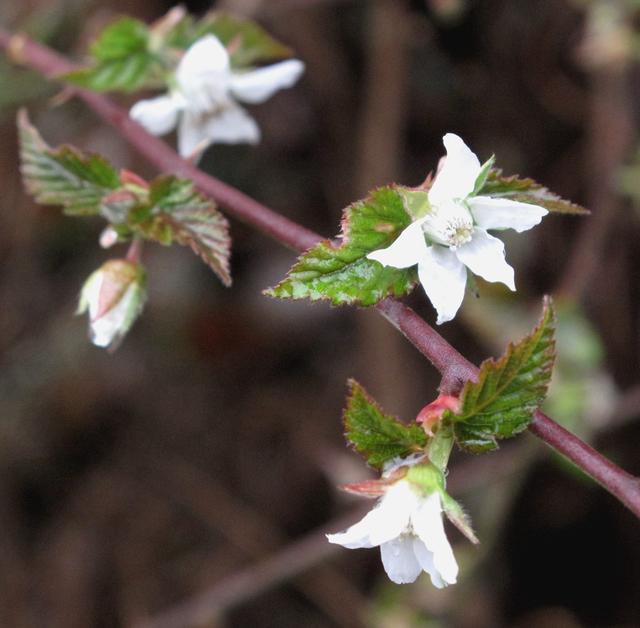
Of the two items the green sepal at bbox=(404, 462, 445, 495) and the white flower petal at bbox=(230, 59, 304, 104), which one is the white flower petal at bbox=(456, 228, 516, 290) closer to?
the green sepal at bbox=(404, 462, 445, 495)

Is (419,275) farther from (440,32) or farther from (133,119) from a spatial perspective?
(440,32)

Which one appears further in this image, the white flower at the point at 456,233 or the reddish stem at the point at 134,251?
the reddish stem at the point at 134,251

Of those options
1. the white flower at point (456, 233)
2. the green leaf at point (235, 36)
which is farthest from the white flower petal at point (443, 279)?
the green leaf at point (235, 36)

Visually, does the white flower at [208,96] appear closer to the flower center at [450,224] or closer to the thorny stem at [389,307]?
the thorny stem at [389,307]

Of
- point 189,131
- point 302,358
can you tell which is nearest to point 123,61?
point 189,131

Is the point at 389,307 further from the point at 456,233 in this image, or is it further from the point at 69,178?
the point at 69,178

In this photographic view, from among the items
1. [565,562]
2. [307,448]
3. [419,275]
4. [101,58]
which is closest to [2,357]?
[307,448]
